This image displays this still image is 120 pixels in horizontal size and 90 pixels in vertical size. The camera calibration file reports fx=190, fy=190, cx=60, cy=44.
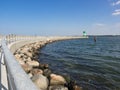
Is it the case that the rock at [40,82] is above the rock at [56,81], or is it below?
above

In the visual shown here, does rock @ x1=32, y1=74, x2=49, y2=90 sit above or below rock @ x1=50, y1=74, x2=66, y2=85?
above

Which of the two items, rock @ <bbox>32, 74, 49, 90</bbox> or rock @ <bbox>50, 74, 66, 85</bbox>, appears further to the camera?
rock @ <bbox>50, 74, 66, 85</bbox>

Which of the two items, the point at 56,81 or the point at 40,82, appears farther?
the point at 56,81

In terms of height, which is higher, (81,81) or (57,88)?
(57,88)

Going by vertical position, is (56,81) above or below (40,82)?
below

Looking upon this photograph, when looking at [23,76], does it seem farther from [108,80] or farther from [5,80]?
[108,80]

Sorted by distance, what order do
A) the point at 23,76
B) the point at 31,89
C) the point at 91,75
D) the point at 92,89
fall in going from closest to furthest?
the point at 31,89, the point at 23,76, the point at 92,89, the point at 91,75

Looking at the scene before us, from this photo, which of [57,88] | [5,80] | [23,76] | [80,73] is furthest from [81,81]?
[23,76]

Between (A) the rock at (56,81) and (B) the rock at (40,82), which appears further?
(A) the rock at (56,81)

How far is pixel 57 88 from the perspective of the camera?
7734mm

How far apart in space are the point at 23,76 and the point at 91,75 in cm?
1217

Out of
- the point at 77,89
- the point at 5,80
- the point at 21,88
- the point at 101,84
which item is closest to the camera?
the point at 21,88

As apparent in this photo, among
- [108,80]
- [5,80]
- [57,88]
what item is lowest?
[108,80]

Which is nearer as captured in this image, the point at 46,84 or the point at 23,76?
the point at 23,76
